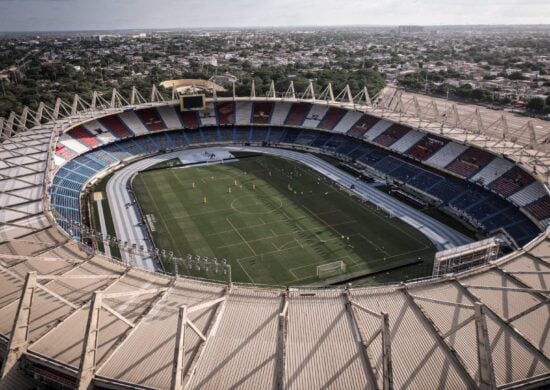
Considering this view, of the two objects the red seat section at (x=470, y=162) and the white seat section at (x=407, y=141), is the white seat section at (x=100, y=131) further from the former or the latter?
the red seat section at (x=470, y=162)

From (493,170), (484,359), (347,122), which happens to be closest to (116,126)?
(347,122)

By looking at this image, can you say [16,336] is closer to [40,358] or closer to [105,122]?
[40,358]

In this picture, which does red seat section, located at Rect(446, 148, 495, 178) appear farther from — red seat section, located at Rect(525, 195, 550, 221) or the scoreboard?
the scoreboard

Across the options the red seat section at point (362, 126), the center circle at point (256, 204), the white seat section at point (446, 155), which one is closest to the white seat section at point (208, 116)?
the red seat section at point (362, 126)

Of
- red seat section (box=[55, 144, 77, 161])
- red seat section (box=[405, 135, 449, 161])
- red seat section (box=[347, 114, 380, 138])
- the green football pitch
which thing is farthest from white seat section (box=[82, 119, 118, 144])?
red seat section (box=[405, 135, 449, 161])

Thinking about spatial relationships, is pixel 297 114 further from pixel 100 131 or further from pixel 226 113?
pixel 100 131
